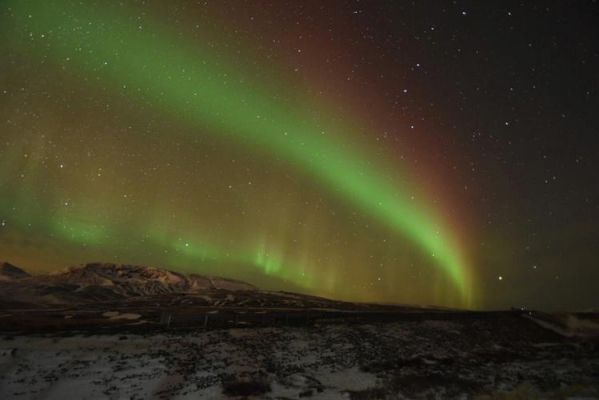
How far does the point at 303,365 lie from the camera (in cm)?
3700

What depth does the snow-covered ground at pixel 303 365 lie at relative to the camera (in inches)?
1188

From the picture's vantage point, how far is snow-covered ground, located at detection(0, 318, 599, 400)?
3019cm

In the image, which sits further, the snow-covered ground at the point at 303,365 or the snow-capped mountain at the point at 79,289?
the snow-capped mountain at the point at 79,289

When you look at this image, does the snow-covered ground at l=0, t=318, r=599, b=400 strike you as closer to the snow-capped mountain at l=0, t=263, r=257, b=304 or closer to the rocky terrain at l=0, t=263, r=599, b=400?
the rocky terrain at l=0, t=263, r=599, b=400

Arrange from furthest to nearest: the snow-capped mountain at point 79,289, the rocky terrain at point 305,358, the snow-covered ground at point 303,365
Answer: the snow-capped mountain at point 79,289 → the rocky terrain at point 305,358 → the snow-covered ground at point 303,365

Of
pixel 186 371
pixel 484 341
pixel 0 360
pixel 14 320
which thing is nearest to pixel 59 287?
pixel 14 320

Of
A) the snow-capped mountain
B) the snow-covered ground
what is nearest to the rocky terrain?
the snow-covered ground

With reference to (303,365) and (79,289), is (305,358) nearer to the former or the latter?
(303,365)

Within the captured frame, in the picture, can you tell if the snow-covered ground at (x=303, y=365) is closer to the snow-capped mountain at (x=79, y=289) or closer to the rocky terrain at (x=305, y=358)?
the rocky terrain at (x=305, y=358)

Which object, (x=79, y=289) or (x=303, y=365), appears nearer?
(x=303, y=365)

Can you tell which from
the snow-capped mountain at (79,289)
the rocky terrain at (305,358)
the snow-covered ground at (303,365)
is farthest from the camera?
the snow-capped mountain at (79,289)

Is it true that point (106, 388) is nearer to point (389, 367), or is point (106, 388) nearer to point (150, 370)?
point (150, 370)

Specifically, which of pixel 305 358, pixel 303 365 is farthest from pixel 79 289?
pixel 303 365

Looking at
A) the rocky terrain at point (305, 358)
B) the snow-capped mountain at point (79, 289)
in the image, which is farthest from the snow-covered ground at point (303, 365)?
the snow-capped mountain at point (79, 289)
